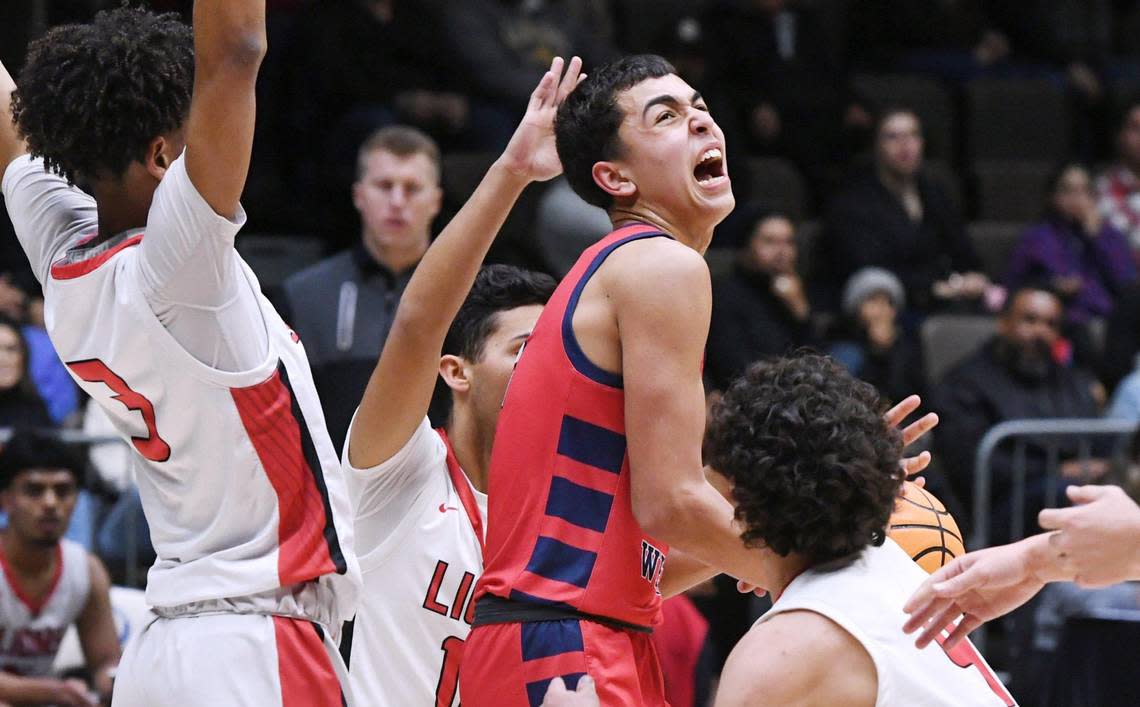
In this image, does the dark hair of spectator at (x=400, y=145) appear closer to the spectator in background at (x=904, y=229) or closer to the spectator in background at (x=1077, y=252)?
the spectator in background at (x=904, y=229)

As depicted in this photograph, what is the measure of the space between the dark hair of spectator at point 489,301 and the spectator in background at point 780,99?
7933 mm

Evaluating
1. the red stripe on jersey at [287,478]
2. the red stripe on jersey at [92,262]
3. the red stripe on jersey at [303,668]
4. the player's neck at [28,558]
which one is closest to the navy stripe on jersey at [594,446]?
the red stripe on jersey at [287,478]

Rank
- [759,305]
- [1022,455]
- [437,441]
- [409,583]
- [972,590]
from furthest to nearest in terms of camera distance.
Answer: [759,305]
[1022,455]
[437,441]
[409,583]
[972,590]

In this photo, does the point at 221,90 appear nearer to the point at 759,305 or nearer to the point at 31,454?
the point at 31,454

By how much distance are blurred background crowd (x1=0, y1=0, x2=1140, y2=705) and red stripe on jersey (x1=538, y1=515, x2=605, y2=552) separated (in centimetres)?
367

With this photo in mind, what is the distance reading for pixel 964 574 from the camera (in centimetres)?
288

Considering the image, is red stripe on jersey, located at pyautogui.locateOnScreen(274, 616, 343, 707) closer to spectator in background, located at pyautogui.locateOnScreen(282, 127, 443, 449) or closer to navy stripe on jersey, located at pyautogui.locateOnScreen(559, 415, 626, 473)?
navy stripe on jersey, located at pyautogui.locateOnScreen(559, 415, 626, 473)

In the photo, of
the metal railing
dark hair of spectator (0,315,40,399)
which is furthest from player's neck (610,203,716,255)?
the metal railing

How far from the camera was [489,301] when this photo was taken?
14.0 feet

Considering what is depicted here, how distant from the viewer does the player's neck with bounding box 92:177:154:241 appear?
10.3ft

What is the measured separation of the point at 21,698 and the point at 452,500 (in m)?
3.31

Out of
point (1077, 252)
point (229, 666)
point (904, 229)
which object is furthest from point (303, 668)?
point (1077, 252)

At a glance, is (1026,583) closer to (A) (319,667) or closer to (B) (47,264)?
(A) (319,667)

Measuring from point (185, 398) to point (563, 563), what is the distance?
763 millimetres
